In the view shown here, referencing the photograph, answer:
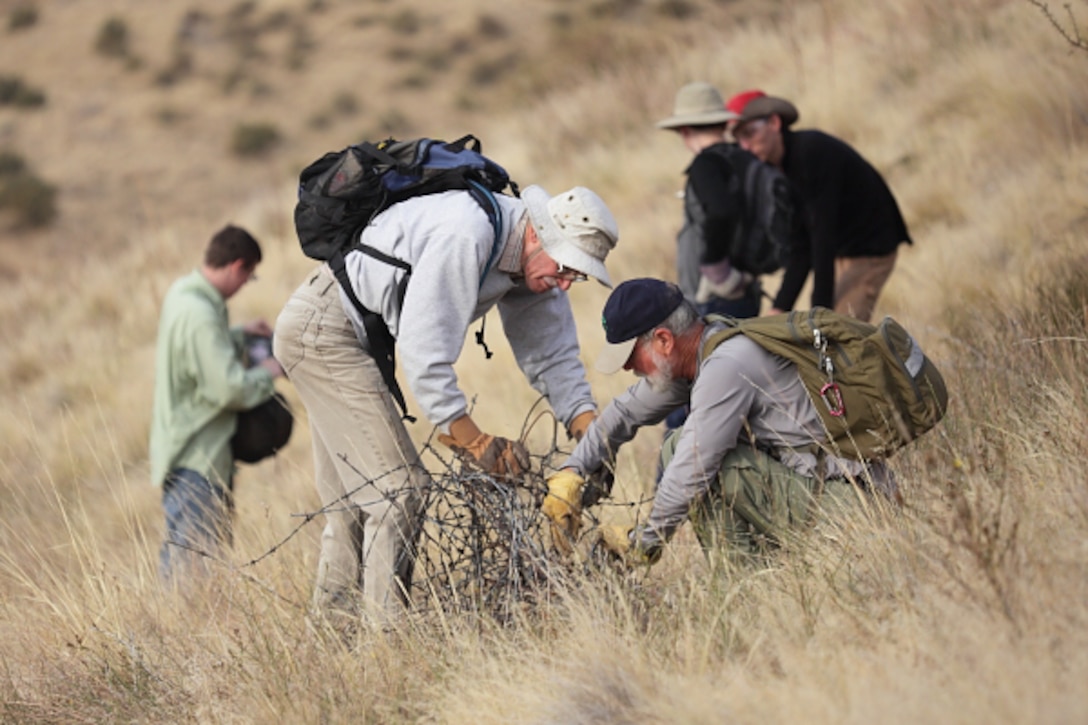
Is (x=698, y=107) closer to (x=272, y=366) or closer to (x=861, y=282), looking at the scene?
(x=861, y=282)

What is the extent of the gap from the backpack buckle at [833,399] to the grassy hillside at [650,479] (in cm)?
32

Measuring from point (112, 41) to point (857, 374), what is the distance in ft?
96.3

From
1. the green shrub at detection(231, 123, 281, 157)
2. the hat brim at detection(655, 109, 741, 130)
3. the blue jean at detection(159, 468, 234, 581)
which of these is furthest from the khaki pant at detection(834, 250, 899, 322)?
the green shrub at detection(231, 123, 281, 157)

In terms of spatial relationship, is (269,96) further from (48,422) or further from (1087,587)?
(1087,587)

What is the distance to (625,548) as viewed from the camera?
146 inches

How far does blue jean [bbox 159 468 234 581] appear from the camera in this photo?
17.2 ft

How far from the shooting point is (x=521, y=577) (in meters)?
3.70

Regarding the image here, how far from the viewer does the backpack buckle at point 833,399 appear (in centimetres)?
348

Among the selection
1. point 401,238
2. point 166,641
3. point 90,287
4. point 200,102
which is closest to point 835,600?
point 401,238

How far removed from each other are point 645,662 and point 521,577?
0.70 m

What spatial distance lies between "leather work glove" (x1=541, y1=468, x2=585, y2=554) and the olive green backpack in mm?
630

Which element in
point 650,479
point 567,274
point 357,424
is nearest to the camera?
point 567,274

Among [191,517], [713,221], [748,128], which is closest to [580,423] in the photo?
[713,221]

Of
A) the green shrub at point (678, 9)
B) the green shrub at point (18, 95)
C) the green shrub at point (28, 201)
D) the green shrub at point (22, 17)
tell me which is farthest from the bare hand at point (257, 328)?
the green shrub at point (22, 17)
